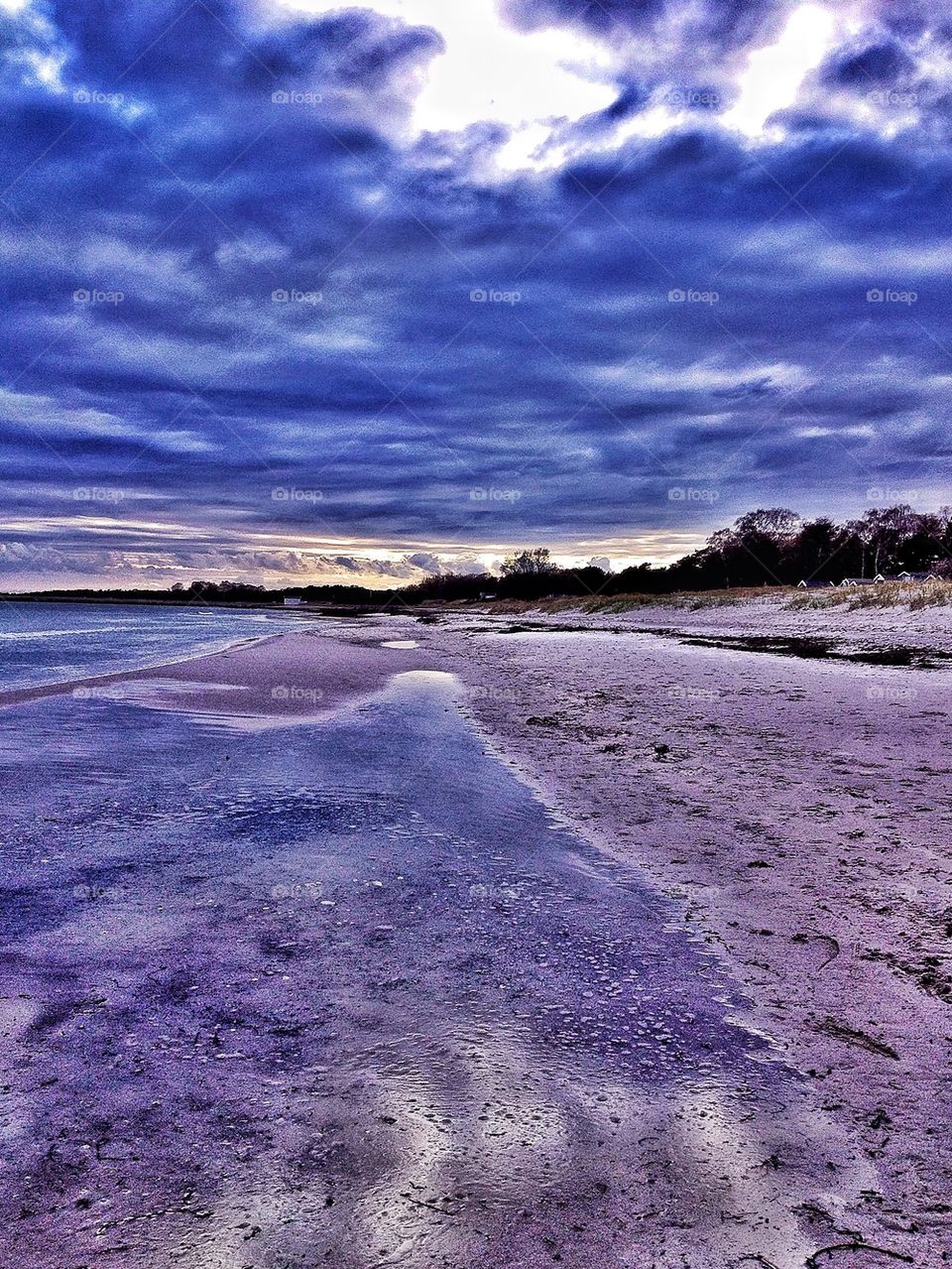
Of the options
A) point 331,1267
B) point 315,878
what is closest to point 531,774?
point 315,878

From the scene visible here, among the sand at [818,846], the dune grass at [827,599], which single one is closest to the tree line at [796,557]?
the dune grass at [827,599]

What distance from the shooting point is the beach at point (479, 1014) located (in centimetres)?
215

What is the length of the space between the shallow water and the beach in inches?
0.6

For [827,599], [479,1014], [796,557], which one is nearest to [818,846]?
[479,1014]

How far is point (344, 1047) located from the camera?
118 inches

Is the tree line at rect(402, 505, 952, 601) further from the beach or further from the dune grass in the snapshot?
the beach

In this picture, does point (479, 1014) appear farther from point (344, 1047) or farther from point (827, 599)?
point (827, 599)

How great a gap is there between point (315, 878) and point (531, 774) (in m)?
3.54

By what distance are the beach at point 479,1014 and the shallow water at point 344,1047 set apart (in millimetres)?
15

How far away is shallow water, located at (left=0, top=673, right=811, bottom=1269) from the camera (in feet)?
6.98

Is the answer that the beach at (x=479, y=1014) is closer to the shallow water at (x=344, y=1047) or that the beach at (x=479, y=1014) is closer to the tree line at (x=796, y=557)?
the shallow water at (x=344, y=1047)

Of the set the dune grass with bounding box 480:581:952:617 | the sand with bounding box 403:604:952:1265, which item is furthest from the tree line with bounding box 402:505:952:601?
the sand with bounding box 403:604:952:1265

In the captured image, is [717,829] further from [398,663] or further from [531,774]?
[398,663]

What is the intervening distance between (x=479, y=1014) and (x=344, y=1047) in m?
0.63
